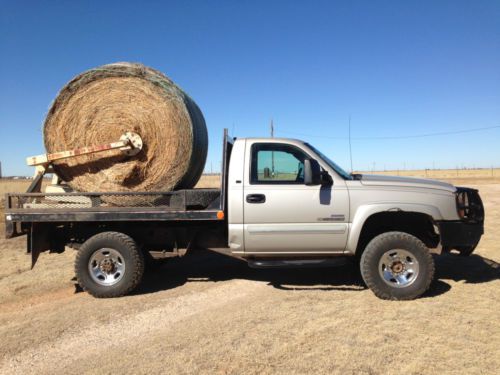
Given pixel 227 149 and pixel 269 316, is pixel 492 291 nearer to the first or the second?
pixel 269 316

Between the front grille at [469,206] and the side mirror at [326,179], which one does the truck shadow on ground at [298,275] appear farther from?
the side mirror at [326,179]

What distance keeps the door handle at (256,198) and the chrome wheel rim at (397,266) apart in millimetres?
1530

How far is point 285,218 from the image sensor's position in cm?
462

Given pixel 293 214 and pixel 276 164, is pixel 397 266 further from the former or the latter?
pixel 276 164

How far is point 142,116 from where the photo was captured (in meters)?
5.15

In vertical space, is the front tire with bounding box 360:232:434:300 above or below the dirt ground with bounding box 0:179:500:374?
above

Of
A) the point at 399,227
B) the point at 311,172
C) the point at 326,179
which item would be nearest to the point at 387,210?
the point at 399,227

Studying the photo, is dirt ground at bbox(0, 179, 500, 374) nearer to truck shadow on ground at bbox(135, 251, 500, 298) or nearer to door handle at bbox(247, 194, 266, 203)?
truck shadow on ground at bbox(135, 251, 500, 298)

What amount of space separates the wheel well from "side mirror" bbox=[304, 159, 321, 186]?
2.96ft

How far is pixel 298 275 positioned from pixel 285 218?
1.43m

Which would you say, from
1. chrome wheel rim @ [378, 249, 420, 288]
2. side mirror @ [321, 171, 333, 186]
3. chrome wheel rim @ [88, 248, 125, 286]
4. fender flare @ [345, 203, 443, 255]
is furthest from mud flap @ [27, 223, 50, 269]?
chrome wheel rim @ [378, 249, 420, 288]

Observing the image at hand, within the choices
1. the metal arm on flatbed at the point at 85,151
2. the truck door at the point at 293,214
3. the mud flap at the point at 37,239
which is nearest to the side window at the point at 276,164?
the truck door at the point at 293,214

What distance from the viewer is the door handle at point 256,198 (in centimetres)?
461

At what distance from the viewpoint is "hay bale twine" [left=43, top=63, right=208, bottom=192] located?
16.7ft
